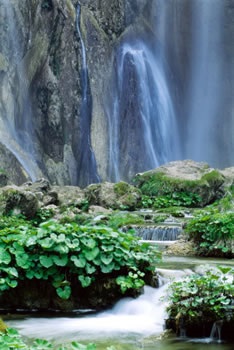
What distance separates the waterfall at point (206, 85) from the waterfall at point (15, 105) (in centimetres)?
1304

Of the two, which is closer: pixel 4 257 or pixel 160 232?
pixel 4 257

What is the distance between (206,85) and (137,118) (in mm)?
10140

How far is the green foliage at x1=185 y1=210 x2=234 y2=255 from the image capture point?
371 inches

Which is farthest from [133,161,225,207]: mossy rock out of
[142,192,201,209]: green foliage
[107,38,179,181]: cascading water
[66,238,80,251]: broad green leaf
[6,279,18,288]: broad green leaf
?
[6,279,18,288]: broad green leaf

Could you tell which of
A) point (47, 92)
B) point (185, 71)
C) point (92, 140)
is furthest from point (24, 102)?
point (185, 71)

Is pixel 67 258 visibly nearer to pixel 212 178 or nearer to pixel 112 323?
pixel 112 323

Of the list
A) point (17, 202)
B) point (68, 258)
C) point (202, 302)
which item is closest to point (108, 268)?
point (68, 258)

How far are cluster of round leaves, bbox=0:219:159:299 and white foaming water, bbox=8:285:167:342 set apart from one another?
0.23m

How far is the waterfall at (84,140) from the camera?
1060 inches

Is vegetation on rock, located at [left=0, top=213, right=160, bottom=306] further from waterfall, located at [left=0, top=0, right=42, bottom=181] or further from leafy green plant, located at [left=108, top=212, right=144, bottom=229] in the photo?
waterfall, located at [left=0, top=0, right=42, bottom=181]

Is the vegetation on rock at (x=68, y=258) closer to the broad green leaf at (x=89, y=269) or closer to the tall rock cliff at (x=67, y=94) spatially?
the broad green leaf at (x=89, y=269)

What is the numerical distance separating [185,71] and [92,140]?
43.0ft

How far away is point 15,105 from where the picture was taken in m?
24.9

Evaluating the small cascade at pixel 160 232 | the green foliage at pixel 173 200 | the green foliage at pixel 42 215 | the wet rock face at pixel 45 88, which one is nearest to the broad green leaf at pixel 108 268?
the small cascade at pixel 160 232
